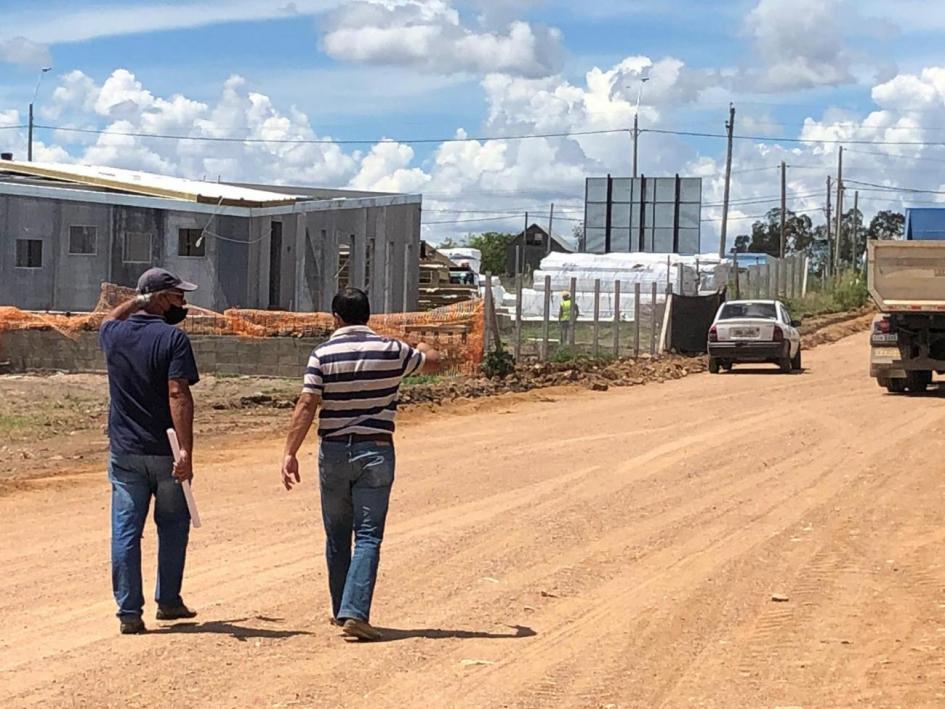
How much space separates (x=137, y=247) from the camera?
38.0 meters

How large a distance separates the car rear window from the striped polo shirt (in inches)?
974

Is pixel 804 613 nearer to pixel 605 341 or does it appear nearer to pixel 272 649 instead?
pixel 272 649

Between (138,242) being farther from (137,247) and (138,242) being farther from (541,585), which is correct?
(541,585)

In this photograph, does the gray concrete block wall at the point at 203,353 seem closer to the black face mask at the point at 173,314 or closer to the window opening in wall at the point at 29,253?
the window opening in wall at the point at 29,253

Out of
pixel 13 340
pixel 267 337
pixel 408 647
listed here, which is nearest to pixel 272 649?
pixel 408 647

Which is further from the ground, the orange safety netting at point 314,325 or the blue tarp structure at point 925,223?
the blue tarp structure at point 925,223

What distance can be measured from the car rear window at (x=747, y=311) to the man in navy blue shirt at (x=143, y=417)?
24843 mm

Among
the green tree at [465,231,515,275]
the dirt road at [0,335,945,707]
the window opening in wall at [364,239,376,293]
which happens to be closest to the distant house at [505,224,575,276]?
the green tree at [465,231,515,275]

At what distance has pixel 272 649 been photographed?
788 centimetres

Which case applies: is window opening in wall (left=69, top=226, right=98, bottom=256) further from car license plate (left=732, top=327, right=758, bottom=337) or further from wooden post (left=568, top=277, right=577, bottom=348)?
car license plate (left=732, top=327, right=758, bottom=337)

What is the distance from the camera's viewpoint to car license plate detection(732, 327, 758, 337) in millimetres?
31328

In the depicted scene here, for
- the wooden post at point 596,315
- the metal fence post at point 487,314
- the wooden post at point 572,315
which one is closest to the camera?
the metal fence post at point 487,314

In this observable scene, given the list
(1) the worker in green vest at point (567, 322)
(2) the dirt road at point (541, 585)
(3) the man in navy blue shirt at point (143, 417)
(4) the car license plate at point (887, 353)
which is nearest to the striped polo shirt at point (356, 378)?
(3) the man in navy blue shirt at point (143, 417)

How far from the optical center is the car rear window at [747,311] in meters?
32.2
